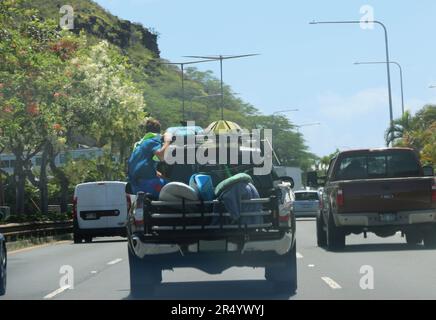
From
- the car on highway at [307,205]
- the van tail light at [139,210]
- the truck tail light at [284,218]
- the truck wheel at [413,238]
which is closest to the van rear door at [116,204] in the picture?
the truck wheel at [413,238]

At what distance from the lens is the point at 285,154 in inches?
4473

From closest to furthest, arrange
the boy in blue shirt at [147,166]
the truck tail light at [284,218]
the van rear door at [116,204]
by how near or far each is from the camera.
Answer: the truck tail light at [284,218] → the boy in blue shirt at [147,166] → the van rear door at [116,204]

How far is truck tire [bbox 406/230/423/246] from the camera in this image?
22.5 meters

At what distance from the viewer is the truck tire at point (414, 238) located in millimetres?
22500

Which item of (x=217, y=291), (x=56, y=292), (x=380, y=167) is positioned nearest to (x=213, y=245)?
(x=217, y=291)

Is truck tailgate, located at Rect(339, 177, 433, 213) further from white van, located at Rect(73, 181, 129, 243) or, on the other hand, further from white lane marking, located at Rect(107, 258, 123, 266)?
white van, located at Rect(73, 181, 129, 243)

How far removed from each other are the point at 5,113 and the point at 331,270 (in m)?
14.9

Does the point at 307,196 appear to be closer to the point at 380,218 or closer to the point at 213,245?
the point at 380,218

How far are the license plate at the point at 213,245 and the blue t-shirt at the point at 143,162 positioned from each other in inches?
69.0

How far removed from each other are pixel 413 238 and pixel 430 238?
1048mm

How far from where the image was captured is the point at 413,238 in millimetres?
22906

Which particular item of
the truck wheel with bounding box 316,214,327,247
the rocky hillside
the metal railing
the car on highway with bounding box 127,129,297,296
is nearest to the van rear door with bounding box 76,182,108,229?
the metal railing

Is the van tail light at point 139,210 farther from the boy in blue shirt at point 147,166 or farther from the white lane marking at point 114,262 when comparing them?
the white lane marking at point 114,262

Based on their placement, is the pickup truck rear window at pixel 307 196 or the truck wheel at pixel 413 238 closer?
the truck wheel at pixel 413 238
